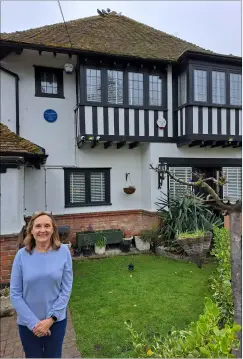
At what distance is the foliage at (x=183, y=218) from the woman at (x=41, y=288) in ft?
17.1

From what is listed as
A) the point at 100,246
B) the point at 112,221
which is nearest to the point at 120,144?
the point at 112,221

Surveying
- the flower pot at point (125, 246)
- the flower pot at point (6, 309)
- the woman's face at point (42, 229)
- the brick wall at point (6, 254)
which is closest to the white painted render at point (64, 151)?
the flower pot at point (125, 246)

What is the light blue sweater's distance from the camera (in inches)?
92.4

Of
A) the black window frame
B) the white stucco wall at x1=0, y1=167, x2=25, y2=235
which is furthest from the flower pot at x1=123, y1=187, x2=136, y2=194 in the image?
the white stucco wall at x1=0, y1=167, x2=25, y2=235

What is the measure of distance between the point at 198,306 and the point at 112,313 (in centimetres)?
151

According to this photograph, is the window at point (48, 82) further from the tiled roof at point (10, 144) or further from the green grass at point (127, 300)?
the green grass at point (127, 300)

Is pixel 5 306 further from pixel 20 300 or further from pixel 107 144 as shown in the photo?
pixel 107 144

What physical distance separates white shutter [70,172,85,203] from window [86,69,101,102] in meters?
2.58

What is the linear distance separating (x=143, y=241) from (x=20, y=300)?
6.08 meters

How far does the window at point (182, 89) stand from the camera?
27.0 ft

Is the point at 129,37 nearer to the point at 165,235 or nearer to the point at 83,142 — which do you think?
the point at 83,142

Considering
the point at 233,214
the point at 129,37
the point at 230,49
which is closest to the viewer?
the point at 233,214

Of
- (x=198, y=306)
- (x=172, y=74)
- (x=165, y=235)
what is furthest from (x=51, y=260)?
(x=172, y=74)

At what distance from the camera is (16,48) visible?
23.1ft
